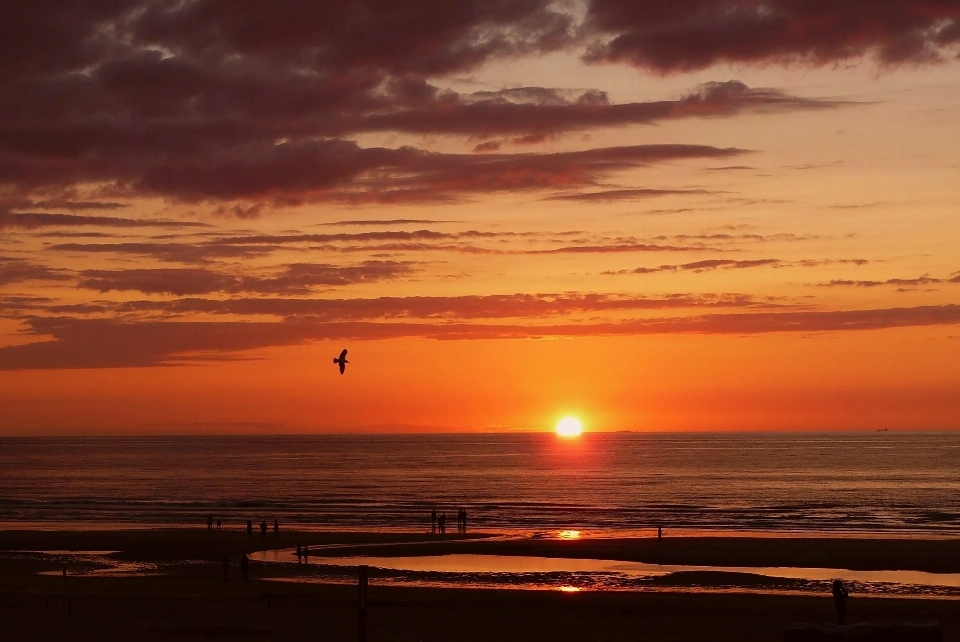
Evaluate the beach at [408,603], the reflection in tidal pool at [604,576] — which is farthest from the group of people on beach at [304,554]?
the beach at [408,603]

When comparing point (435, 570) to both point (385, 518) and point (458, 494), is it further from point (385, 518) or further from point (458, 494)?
point (458, 494)

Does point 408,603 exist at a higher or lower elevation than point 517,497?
lower

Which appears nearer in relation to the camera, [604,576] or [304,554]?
[604,576]

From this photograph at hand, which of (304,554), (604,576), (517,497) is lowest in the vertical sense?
(604,576)

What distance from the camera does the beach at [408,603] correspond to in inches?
1318

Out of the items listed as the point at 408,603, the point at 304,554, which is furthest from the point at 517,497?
the point at 408,603

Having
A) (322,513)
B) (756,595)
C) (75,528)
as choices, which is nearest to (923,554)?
(756,595)

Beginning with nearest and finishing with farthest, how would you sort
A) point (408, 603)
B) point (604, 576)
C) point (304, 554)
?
point (408, 603), point (604, 576), point (304, 554)

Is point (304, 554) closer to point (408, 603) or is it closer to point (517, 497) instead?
point (408, 603)

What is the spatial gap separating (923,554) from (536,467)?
14239 cm

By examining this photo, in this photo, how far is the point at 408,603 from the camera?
39062mm

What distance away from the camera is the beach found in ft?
110

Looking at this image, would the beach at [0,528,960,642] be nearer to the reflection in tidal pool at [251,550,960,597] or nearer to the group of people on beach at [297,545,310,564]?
the reflection in tidal pool at [251,550,960,597]

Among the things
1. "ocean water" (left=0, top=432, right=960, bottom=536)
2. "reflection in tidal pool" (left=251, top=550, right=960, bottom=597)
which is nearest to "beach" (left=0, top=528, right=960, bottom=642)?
"reflection in tidal pool" (left=251, top=550, right=960, bottom=597)
